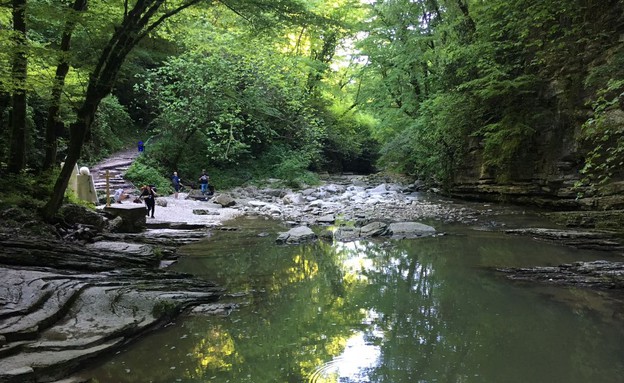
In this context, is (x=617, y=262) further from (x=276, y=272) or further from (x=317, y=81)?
(x=317, y=81)

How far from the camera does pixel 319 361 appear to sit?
438 centimetres

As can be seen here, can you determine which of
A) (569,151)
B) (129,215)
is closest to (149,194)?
(129,215)

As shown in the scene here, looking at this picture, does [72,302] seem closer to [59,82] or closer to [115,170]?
[59,82]

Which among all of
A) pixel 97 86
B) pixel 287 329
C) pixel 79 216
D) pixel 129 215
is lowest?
pixel 287 329

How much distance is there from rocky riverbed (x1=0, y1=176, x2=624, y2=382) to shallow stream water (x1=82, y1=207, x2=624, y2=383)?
13.7 inches

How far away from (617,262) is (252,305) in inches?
253

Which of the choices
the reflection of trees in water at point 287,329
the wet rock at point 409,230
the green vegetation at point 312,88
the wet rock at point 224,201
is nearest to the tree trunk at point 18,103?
the green vegetation at point 312,88

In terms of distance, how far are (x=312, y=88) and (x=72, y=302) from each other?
2649 cm

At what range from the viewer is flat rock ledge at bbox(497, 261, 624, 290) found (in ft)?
21.1

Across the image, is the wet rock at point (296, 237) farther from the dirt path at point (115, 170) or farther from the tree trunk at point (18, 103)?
the dirt path at point (115, 170)

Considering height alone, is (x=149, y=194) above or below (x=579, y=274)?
above

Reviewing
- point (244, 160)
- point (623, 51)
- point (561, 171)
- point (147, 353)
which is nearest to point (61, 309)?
point (147, 353)

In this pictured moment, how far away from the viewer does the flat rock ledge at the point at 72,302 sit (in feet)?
13.5

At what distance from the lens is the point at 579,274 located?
689cm
